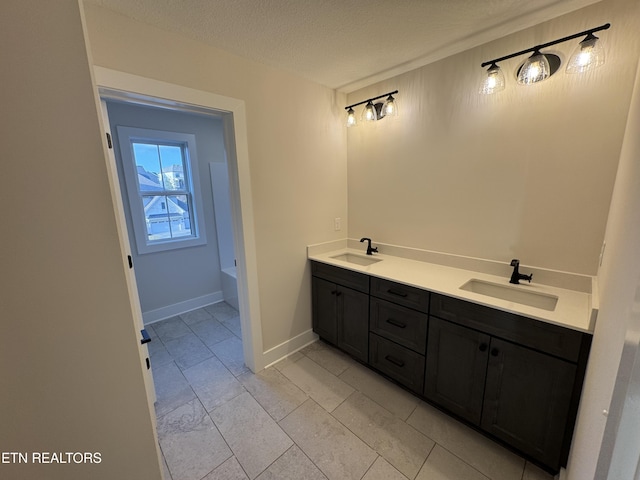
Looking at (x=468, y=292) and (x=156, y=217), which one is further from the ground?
(x=156, y=217)

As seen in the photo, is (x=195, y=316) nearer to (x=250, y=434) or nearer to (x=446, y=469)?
(x=250, y=434)

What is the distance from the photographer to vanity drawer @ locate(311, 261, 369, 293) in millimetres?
2090

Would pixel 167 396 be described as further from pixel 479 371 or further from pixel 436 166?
pixel 436 166

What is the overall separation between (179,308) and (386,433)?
2.83m

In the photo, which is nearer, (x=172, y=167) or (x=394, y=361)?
(x=394, y=361)

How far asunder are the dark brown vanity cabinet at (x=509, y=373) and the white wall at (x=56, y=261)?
167 centimetres

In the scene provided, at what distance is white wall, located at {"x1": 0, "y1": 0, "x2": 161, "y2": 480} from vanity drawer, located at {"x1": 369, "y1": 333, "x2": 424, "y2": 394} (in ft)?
5.52

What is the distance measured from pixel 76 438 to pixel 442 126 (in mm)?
2515

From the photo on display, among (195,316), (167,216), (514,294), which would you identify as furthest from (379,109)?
(195,316)

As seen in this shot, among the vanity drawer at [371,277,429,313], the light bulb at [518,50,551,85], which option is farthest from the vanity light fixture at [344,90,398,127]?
the vanity drawer at [371,277,429,313]

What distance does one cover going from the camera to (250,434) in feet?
5.47

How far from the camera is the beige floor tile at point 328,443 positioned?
1.45 m

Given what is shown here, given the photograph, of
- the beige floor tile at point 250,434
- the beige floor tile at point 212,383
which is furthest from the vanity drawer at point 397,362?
the beige floor tile at point 212,383

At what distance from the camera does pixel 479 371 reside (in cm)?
153
